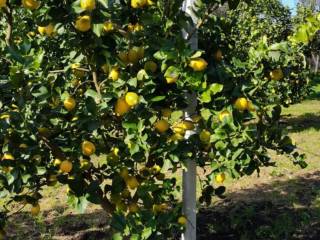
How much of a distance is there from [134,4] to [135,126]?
56 cm

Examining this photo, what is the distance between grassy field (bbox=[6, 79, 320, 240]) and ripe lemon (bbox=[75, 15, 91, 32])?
2358 mm

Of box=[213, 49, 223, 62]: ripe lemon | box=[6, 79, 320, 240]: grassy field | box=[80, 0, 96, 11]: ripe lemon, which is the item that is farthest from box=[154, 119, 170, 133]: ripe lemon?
box=[6, 79, 320, 240]: grassy field

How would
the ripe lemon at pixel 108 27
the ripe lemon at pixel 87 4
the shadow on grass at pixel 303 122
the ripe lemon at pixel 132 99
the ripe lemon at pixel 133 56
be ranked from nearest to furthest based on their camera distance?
the ripe lemon at pixel 87 4, the ripe lemon at pixel 132 99, the ripe lemon at pixel 108 27, the ripe lemon at pixel 133 56, the shadow on grass at pixel 303 122

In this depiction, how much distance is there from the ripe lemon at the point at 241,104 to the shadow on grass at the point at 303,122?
7.54m

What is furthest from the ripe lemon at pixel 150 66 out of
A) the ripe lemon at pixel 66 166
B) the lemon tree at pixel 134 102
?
→ the ripe lemon at pixel 66 166

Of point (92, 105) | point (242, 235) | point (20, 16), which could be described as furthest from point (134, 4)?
point (242, 235)

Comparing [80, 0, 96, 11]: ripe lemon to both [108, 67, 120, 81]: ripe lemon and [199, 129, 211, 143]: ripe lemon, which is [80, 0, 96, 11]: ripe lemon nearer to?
[108, 67, 120, 81]: ripe lemon

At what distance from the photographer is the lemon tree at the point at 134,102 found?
1.98 metres

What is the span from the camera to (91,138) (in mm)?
2553

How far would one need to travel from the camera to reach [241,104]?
2086 mm

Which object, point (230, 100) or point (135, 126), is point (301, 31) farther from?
point (135, 126)

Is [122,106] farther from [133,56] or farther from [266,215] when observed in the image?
[266,215]

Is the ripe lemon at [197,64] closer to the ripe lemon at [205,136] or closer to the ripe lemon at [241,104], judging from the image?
the ripe lemon at [241,104]

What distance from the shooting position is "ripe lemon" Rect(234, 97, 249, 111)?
6.84 ft
